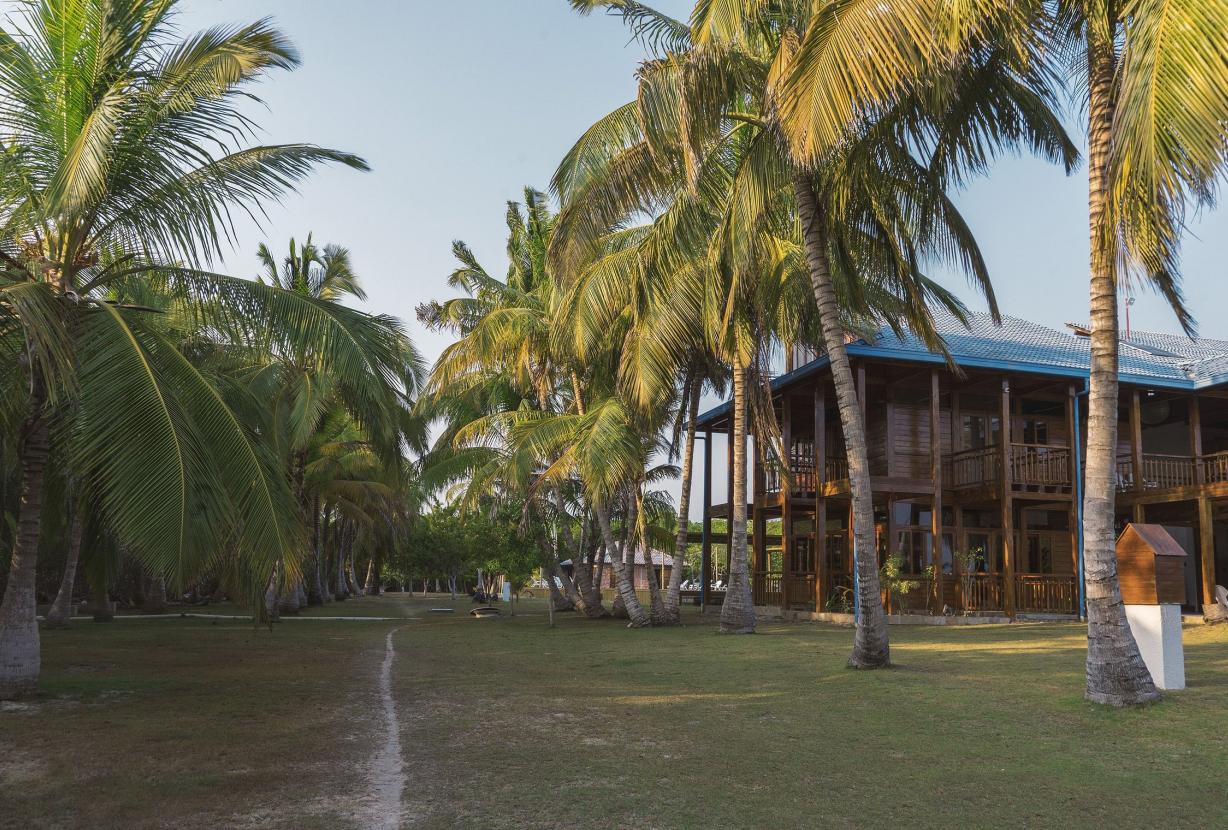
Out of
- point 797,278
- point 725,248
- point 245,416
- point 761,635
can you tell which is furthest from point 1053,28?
point 761,635

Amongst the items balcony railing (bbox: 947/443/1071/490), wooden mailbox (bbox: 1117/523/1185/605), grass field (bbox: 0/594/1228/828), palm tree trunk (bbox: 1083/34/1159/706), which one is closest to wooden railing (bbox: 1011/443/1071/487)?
balcony railing (bbox: 947/443/1071/490)

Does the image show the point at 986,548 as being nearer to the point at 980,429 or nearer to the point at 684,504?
the point at 980,429

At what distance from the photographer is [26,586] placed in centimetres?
905

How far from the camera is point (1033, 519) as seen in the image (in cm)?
2338

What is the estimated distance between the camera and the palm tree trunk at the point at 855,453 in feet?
35.3

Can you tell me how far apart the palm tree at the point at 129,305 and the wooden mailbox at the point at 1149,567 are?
773 cm

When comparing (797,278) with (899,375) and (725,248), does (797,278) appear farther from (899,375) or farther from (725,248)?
(899,375)

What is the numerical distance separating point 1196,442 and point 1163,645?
1400cm

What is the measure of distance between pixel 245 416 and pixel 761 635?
10088mm

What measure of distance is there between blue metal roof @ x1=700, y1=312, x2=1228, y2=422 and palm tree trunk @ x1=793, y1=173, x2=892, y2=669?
664 cm

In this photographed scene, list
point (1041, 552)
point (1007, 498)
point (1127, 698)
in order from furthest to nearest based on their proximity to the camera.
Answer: point (1041, 552), point (1007, 498), point (1127, 698)

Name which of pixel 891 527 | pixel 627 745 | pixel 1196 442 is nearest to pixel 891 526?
pixel 891 527

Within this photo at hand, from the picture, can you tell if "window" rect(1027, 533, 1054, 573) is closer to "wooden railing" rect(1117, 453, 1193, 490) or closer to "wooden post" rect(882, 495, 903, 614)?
"wooden railing" rect(1117, 453, 1193, 490)

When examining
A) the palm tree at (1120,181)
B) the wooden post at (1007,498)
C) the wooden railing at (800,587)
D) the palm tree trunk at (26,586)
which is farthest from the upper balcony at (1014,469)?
the palm tree trunk at (26,586)
